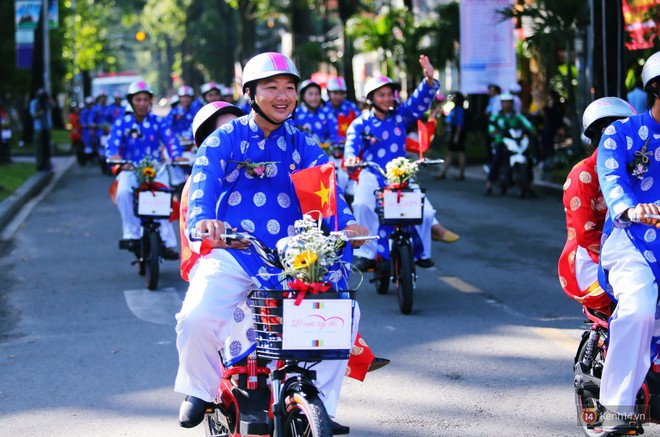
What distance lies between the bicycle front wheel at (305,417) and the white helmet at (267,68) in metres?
1.39

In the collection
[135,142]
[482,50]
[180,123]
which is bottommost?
[135,142]

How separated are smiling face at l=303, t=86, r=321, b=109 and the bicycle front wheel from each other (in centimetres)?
1142

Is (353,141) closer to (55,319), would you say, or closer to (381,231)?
(381,231)

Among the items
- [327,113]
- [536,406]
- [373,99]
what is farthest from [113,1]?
[536,406]

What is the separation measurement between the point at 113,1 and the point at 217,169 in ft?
209

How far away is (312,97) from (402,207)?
631cm

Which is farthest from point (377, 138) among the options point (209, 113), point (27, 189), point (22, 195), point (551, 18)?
point (27, 189)

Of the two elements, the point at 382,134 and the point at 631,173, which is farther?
the point at 382,134

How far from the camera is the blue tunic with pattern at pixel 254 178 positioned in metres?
4.92

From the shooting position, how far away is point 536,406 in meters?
6.36

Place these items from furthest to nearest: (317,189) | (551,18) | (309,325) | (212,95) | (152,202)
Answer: (551,18)
(212,95)
(152,202)
(317,189)
(309,325)

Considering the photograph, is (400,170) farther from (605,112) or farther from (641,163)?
(641,163)

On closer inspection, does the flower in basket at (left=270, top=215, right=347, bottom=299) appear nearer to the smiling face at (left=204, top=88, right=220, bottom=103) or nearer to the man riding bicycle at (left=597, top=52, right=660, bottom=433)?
the man riding bicycle at (left=597, top=52, right=660, bottom=433)

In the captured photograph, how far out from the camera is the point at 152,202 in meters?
11.2
